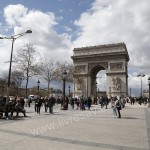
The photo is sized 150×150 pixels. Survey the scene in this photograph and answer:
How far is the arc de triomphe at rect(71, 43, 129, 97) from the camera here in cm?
7350

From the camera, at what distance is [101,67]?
79812 mm

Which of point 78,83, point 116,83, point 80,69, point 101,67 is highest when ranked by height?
point 101,67

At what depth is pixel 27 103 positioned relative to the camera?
4078cm

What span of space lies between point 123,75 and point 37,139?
64.4 m

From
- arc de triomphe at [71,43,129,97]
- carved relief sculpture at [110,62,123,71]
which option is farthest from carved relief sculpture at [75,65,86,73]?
carved relief sculpture at [110,62,123,71]

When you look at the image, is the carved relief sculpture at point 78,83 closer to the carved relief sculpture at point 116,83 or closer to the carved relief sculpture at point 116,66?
the carved relief sculpture at point 116,66

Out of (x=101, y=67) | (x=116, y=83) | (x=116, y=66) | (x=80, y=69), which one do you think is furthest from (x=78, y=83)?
(x=116, y=66)

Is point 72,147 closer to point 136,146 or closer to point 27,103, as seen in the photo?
point 136,146

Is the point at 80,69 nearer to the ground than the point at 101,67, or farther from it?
nearer to the ground

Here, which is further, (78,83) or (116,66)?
(78,83)

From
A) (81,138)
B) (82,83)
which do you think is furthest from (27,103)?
(82,83)

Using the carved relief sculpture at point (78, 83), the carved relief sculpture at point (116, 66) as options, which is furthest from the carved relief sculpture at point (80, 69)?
the carved relief sculpture at point (116, 66)

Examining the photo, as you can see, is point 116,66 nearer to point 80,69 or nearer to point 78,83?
point 80,69

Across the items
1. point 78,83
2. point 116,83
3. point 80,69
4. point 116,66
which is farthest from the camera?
point 80,69
